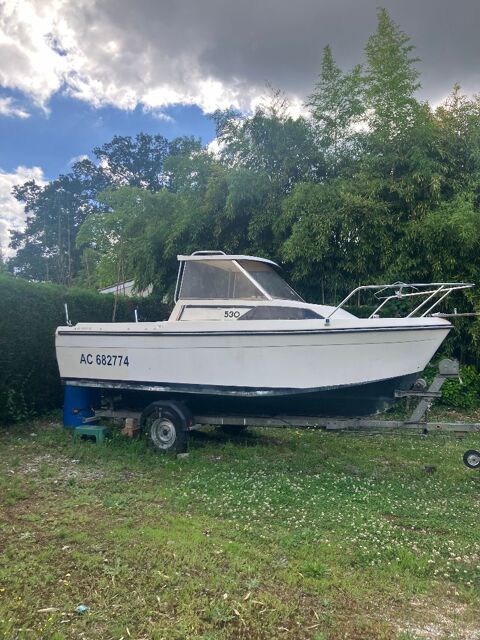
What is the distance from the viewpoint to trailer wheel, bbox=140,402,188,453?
18.1ft

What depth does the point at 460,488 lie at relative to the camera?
4547 mm

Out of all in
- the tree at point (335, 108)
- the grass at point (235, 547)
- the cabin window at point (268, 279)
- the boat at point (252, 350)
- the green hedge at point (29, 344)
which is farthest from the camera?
the tree at point (335, 108)

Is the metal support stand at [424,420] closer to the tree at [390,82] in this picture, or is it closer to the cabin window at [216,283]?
the cabin window at [216,283]

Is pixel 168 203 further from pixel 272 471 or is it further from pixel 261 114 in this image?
pixel 272 471

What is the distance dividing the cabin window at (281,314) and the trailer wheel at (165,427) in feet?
4.64

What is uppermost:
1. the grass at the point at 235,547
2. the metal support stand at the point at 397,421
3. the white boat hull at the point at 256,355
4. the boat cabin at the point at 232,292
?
the boat cabin at the point at 232,292

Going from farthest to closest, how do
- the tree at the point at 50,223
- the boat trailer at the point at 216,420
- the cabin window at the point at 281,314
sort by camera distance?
1. the tree at the point at 50,223
2. the cabin window at the point at 281,314
3. the boat trailer at the point at 216,420

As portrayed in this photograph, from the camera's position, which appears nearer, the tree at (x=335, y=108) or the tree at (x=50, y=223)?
the tree at (x=335, y=108)

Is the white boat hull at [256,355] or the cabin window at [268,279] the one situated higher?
the cabin window at [268,279]

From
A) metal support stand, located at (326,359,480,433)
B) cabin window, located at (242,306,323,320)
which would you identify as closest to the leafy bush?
metal support stand, located at (326,359,480,433)

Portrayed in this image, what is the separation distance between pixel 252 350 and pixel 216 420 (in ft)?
3.60

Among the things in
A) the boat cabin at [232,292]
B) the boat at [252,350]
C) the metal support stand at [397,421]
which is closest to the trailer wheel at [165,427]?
the metal support stand at [397,421]

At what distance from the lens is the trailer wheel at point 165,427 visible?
550 centimetres

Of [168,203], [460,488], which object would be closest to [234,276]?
[460,488]
